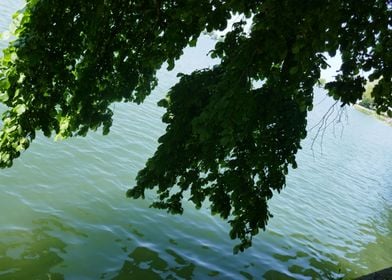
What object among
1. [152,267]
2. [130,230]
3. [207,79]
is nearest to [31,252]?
[152,267]

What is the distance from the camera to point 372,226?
62.0ft

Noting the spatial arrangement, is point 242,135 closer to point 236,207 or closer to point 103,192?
point 236,207

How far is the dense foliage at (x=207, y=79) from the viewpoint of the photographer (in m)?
3.97

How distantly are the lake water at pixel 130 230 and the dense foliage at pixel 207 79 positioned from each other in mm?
1535

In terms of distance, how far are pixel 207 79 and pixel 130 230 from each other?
19.4ft

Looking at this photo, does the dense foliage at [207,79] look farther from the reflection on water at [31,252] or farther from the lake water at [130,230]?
the reflection on water at [31,252]

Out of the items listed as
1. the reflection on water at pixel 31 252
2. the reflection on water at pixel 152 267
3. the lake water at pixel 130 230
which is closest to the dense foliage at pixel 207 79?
the lake water at pixel 130 230

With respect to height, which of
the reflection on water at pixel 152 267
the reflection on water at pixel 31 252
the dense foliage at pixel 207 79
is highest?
the dense foliage at pixel 207 79

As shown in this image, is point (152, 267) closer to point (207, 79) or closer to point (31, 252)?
point (31, 252)

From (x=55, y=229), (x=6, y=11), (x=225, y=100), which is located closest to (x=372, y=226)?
(x=55, y=229)

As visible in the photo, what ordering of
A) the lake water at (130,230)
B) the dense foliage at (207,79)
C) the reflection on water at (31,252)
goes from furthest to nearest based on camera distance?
the lake water at (130,230) < the reflection on water at (31,252) < the dense foliage at (207,79)

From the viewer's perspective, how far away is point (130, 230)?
10.5m

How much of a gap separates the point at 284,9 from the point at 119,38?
1864 millimetres

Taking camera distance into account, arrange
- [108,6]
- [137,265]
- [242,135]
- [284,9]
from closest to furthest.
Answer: [284,9] < [108,6] < [242,135] < [137,265]
